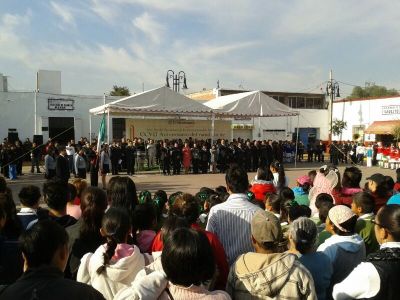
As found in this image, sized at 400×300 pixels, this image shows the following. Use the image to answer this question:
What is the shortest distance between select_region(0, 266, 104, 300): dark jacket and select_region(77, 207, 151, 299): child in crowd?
850 millimetres

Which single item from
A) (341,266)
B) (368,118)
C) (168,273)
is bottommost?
(341,266)

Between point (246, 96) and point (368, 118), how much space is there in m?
21.6

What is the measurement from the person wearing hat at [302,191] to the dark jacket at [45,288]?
5060 millimetres

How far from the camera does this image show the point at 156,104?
18734 millimetres

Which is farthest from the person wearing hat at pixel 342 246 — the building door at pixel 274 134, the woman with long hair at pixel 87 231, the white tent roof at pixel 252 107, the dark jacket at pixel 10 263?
the building door at pixel 274 134

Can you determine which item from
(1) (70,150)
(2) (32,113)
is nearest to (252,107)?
(1) (70,150)

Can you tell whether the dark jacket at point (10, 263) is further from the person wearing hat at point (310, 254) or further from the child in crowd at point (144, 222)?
the person wearing hat at point (310, 254)

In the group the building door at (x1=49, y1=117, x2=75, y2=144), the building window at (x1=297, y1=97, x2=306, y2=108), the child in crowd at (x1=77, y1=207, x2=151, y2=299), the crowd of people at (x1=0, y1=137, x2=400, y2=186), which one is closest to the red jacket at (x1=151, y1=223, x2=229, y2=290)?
the child in crowd at (x1=77, y1=207, x2=151, y2=299)

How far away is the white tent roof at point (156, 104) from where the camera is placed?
18.0m

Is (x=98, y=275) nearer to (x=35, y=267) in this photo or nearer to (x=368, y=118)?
(x=35, y=267)

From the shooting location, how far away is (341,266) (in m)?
3.21

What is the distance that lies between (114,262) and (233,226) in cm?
127

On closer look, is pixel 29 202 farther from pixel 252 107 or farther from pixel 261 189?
pixel 252 107

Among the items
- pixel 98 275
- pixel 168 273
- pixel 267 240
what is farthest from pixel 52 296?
pixel 267 240
